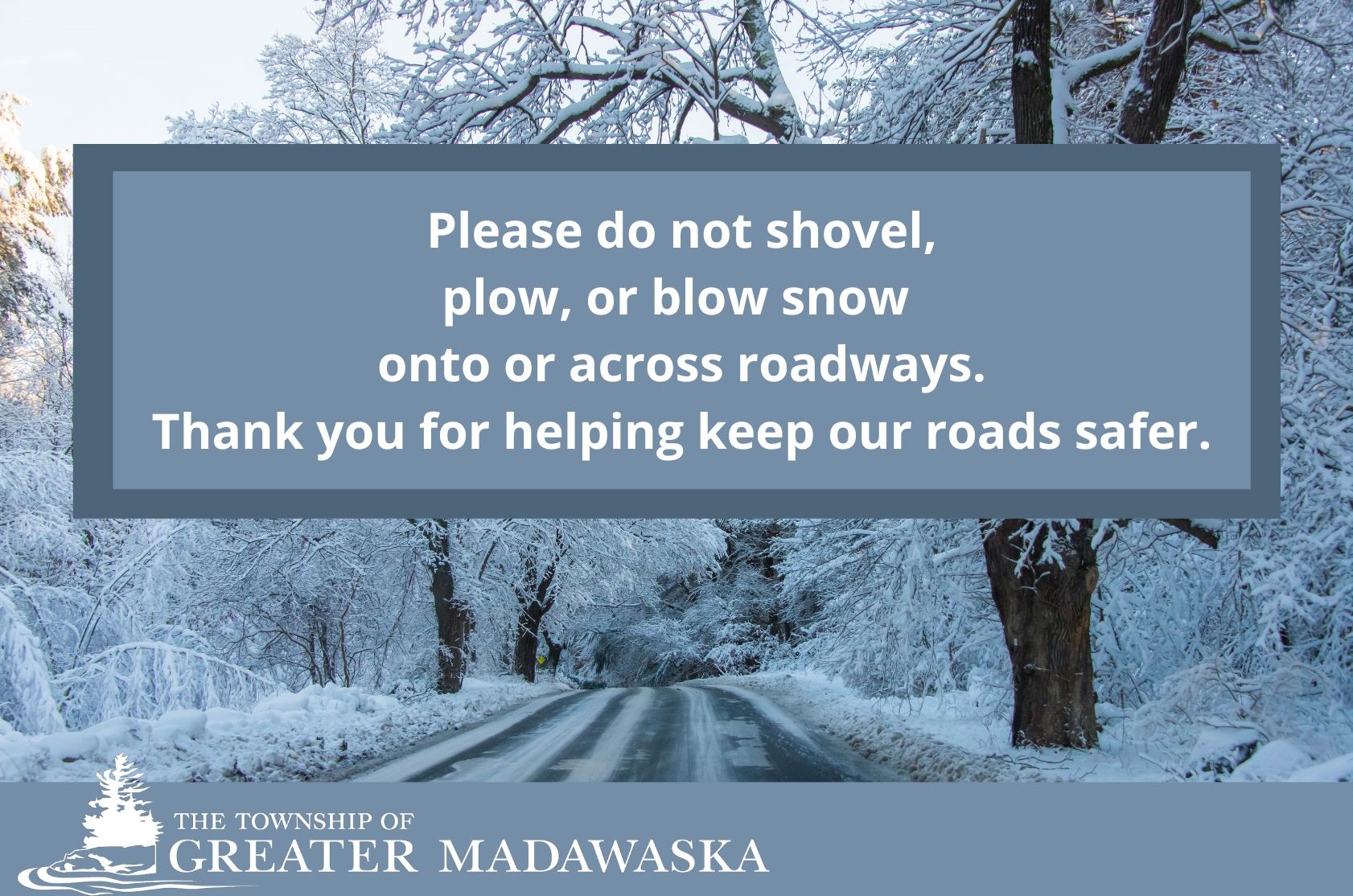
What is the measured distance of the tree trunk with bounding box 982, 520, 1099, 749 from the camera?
8.51m

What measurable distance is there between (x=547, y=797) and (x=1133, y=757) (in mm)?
4435

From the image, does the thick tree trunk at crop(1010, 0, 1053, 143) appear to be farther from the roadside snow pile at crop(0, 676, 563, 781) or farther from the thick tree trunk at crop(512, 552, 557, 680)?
the thick tree trunk at crop(512, 552, 557, 680)

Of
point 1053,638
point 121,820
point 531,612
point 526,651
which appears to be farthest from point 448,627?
point 121,820

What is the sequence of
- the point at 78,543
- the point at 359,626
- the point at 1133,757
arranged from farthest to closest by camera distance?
the point at 359,626 < the point at 78,543 < the point at 1133,757

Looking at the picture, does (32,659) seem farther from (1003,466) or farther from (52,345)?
(52,345)

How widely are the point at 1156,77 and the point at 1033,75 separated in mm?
1021

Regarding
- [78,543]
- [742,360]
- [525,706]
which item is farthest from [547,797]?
[525,706]

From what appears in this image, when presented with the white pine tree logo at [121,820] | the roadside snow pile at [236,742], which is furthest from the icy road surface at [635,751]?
the white pine tree logo at [121,820]

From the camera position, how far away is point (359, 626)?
1959 cm

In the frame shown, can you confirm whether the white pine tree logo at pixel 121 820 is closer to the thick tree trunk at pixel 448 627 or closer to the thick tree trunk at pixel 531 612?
the thick tree trunk at pixel 448 627

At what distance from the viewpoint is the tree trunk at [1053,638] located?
8508 mm

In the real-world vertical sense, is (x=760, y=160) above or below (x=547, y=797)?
above

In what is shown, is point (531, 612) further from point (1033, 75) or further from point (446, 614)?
point (1033, 75)

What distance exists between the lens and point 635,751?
10500 mm
